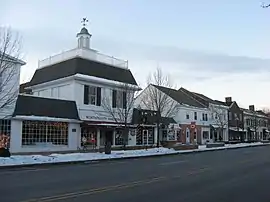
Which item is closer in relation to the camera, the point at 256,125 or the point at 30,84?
the point at 30,84

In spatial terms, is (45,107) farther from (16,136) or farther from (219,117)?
(219,117)

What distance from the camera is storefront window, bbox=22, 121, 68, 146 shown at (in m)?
30.9

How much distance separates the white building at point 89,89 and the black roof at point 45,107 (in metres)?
0.14

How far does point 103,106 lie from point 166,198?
28283mm

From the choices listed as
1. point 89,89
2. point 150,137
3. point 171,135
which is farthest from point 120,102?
point 171,135

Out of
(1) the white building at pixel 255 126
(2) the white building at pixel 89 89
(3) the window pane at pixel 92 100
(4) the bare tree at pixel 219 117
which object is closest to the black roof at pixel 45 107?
(2) the white building at pixel 89 89

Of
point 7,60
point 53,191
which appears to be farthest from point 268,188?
point 7,60

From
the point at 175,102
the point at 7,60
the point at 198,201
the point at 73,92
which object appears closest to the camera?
the point at 198,201

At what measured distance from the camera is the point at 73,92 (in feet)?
116

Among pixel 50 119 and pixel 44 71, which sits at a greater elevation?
pixel 44 71

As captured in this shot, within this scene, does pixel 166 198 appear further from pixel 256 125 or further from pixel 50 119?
pixel 256 125

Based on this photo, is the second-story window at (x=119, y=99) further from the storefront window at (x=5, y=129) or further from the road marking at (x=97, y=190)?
the road marking at (x=97, y=190)

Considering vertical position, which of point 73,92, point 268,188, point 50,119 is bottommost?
point 268,188

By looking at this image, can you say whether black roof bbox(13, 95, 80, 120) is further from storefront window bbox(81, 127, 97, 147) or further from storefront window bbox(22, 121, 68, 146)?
storefront window bbox(81, 127, 97, 147)
